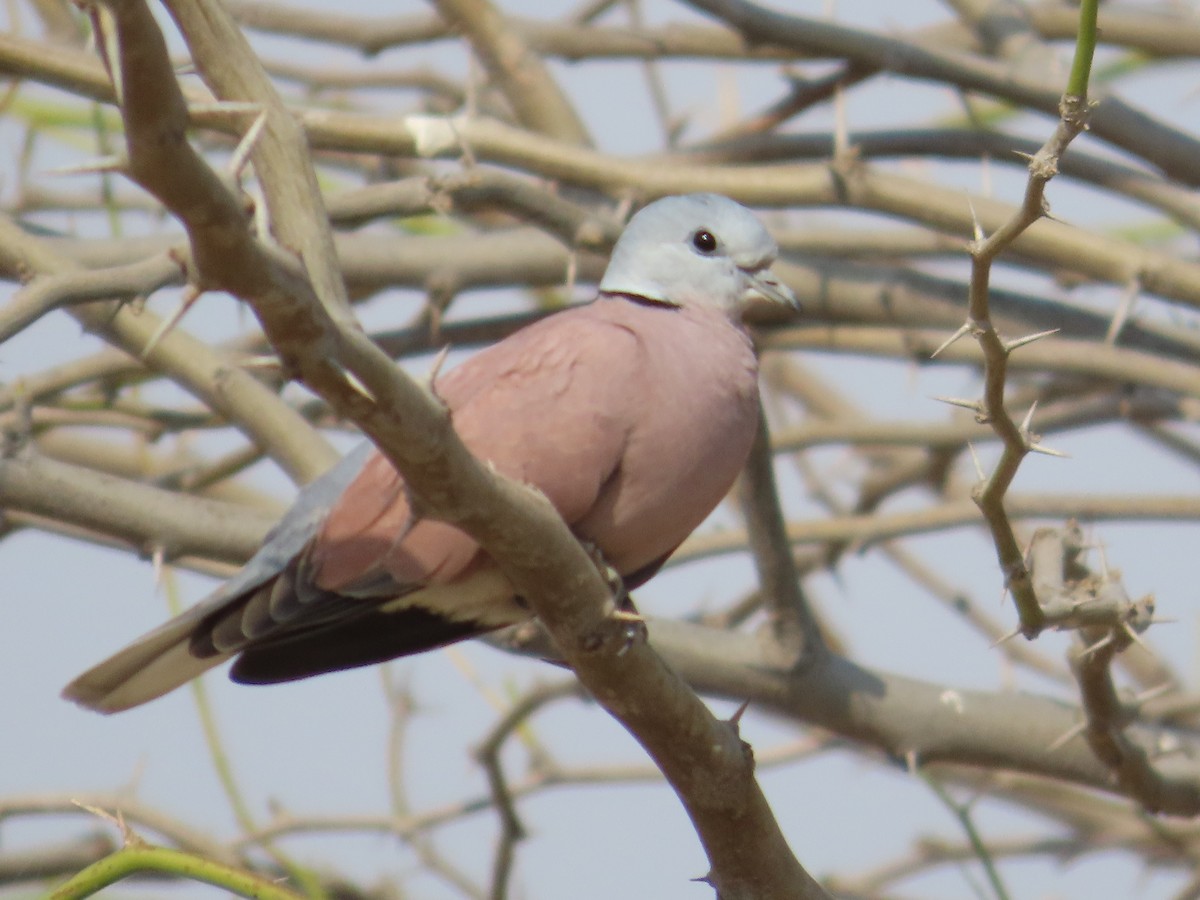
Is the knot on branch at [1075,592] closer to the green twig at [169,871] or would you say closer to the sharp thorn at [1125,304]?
the sharp thorn at [1125,304]

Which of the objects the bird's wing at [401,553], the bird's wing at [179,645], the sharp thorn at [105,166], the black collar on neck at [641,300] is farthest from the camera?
the black collar on neck at [641,300]

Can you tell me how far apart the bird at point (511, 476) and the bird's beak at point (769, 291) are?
0.15 m

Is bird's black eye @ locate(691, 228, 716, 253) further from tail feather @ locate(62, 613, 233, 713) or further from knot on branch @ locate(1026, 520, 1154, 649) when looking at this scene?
tail feather @ locate(62, 613, 233, 713)

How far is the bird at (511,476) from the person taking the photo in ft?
9.78

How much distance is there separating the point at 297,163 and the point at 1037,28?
11.0 feet

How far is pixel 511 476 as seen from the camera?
2963 mm

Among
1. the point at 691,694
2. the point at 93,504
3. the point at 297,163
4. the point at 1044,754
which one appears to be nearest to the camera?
the point at 297,163

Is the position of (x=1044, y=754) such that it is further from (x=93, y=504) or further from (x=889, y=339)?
(x=93, y=504)

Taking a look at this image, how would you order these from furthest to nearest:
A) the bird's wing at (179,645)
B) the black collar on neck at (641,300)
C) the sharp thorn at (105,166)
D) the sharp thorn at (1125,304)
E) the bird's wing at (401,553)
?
1. the sharp thorn at (1125,304)
2. the black collar on neck at (641,300)
3. the bird's wing at (179,645)
4. the bird's wing at (401,553)
5. the sharp thorn at (105,166)

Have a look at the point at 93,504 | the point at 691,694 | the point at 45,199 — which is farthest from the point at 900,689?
the point at 45,199

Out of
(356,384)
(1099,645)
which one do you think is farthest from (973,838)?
(356,384)

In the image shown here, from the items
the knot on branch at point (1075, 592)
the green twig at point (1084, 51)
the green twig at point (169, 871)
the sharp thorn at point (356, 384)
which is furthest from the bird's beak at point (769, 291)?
the green twig at point (169, 871)

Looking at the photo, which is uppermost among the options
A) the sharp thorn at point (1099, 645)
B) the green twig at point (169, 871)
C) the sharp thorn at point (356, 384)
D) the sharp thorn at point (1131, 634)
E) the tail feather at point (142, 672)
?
the sharp thorn at point (1099, 645)

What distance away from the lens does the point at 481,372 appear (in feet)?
10.5
